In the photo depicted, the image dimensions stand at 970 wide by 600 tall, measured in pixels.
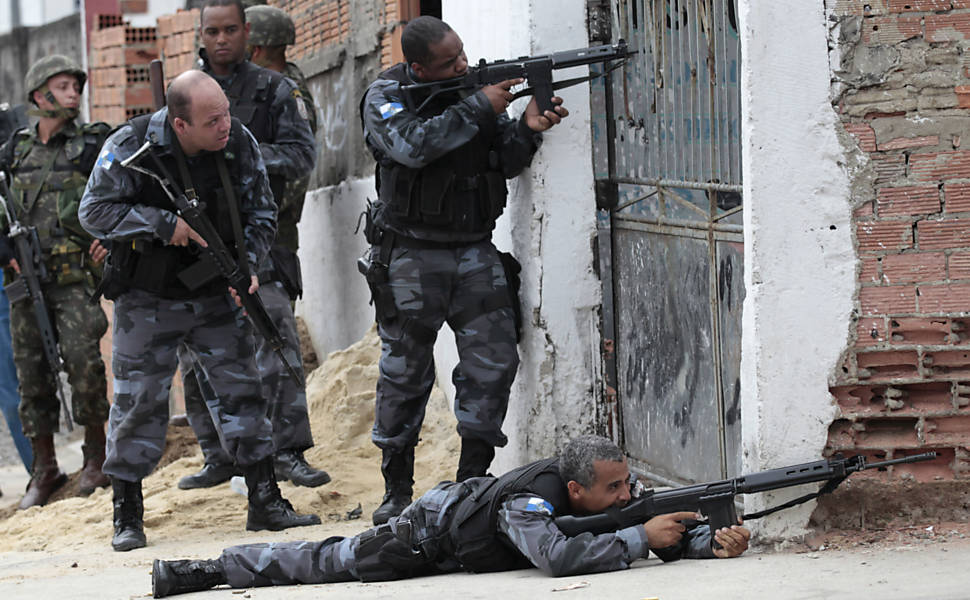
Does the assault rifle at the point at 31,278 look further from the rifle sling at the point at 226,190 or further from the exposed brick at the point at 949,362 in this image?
the exposed brick at the point at 949,362

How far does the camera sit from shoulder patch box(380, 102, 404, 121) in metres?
4.81

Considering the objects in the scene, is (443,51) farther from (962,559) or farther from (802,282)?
(962,559)

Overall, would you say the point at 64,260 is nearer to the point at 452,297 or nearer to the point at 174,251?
the point at 174,251

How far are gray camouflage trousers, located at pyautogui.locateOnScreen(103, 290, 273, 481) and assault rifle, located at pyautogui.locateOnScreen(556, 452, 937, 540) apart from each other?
5.65 ft

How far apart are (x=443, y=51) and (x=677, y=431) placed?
61.8 inches

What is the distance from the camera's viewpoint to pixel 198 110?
467 cm

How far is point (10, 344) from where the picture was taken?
24.4 ft

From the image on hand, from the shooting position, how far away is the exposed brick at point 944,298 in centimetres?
383

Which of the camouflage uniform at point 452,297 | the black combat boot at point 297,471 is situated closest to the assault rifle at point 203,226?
the camouflage uniform at point 452,297

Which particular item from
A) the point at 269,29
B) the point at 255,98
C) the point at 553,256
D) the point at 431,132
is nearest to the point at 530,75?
the point at 431,132

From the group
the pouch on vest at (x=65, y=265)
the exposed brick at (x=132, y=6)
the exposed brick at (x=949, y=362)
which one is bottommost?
the exposed brick at (x=949, y=362)

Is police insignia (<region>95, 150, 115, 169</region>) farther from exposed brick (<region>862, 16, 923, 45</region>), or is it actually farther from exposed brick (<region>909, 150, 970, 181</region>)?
exposed brick (<region>909, 150, 970, 181</region>)

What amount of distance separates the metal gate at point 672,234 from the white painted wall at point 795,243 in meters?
0.39

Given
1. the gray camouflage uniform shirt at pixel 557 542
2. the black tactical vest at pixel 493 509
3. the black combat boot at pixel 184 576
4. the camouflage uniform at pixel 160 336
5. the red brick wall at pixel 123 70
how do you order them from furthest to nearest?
1. the red brick wall at pixel 123 70
2. the camouflage uniform at pixel 160 336
3. the black combat boot at pixel 184 576
4. the black tactical vest at pixel 493 509
5. the gray camouflage uniform shirt at pixel 557 542
